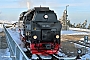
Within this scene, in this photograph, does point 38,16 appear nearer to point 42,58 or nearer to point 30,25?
point 30,25

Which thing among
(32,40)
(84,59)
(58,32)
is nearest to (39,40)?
(32,40)

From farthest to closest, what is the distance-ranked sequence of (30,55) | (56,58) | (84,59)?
1. (84,59)
2. (30,55)
3. (56,58)

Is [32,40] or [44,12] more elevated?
[44,12]

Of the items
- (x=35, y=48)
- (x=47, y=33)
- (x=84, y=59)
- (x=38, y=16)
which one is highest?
(x=38, y=16)

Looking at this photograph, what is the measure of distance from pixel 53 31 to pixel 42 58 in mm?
Result: 1802

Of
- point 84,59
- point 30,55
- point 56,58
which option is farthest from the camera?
point 84,59

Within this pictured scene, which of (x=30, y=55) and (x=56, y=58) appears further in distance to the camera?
(x=30, y=55)

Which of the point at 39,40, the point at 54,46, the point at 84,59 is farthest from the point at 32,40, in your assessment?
the point at 84,59

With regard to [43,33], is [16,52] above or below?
below

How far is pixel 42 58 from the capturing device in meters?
12.3

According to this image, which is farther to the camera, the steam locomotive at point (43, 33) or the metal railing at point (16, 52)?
the steam locomotive at point (43, 33)

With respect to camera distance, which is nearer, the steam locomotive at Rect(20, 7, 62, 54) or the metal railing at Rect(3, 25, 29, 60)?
the metal railing at Rect(3, 25, 29, 60)

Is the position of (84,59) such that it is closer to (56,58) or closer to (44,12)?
(56,58)

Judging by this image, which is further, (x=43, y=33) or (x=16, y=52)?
(x=43, y=33)
